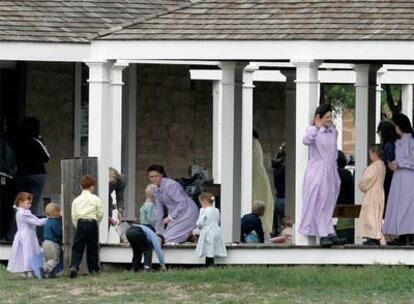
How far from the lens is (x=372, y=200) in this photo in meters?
25.1

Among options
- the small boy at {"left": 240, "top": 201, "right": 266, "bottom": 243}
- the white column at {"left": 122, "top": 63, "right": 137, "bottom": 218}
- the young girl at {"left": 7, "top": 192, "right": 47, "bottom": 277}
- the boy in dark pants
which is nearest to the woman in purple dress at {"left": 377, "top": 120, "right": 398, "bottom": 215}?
the small boy at {"left": 240, "top": 201, "right": 266, "bottom": 243}

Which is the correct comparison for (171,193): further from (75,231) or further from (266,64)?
(266,64)

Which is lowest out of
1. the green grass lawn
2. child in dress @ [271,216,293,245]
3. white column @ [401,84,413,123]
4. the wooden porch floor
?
the green grass lawn

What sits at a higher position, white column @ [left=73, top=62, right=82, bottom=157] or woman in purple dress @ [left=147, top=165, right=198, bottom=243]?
white column @ [left=73, top=62, right=82, bottom=157]

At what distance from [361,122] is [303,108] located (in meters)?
2.85

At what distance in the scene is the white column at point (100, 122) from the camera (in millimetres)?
25234

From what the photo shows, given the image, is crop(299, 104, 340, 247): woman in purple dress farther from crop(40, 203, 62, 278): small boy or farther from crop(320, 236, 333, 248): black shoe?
crop(40, 203, 62, 278): small boy

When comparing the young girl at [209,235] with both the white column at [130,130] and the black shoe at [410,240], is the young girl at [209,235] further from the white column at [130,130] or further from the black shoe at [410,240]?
the white column at [130,130]

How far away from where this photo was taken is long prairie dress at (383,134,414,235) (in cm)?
2484

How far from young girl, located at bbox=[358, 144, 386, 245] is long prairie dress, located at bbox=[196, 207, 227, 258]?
172 cm

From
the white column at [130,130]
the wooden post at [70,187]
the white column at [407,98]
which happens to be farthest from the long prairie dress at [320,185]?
the white column at [407,98]

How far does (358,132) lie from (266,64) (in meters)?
1.89

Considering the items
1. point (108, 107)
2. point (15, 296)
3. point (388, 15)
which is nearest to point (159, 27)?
point (108, 107)

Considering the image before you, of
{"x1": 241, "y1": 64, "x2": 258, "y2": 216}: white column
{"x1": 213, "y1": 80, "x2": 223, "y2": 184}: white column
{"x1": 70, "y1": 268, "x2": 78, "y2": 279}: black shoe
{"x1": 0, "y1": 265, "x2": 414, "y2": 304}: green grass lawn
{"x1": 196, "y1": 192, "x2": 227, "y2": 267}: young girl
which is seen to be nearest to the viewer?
{"x1": 0, "y1": 265, "x2": 414, "y2": 304}: green grass lawn
